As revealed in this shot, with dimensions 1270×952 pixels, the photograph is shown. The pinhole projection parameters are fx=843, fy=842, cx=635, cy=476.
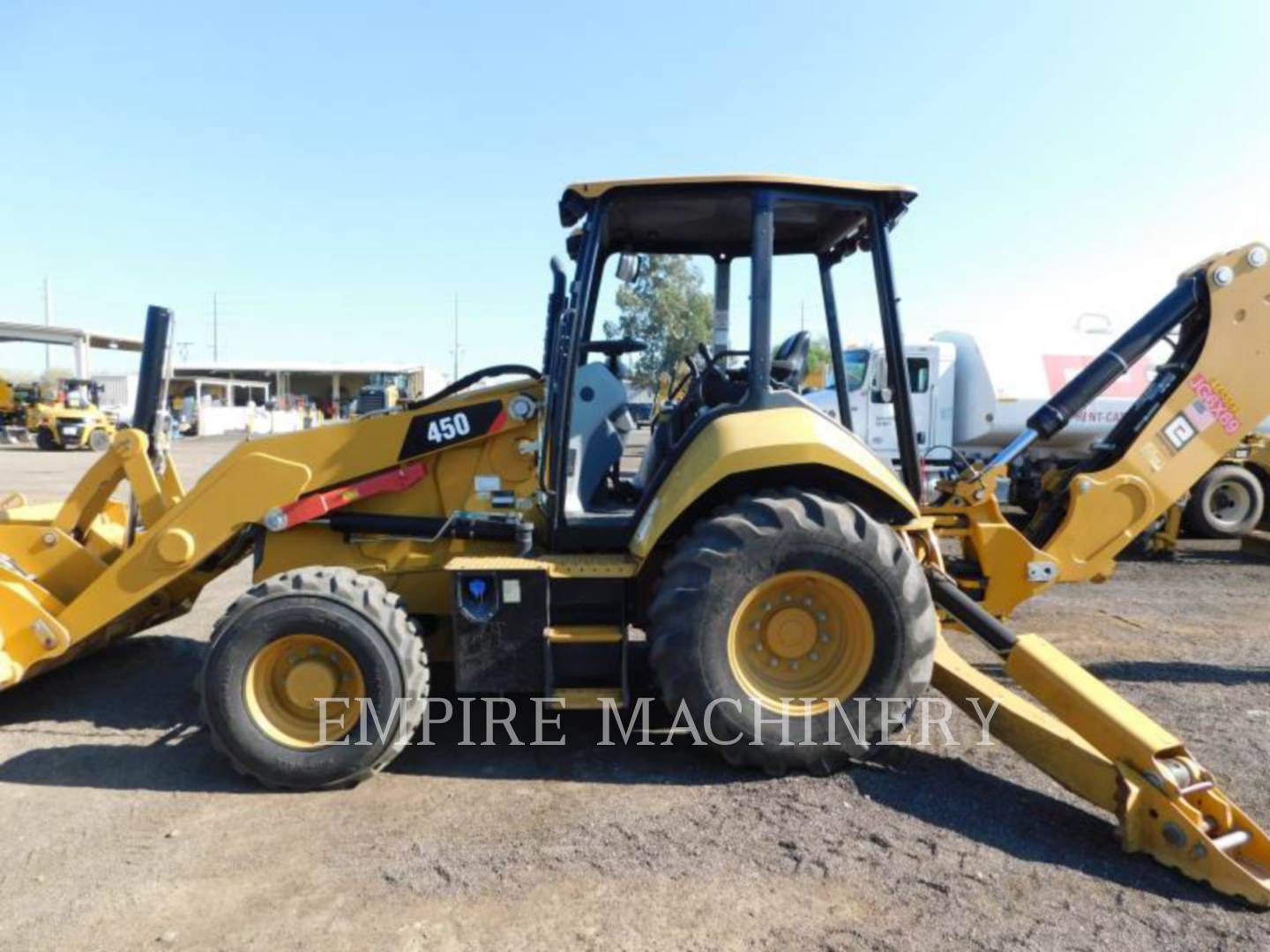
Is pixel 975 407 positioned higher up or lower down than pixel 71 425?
lower down

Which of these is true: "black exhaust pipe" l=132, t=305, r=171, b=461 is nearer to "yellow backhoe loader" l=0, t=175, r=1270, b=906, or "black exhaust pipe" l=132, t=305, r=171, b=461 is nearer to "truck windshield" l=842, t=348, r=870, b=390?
"yellow backhoe loader" l=0, t=175, r=1270, b=906

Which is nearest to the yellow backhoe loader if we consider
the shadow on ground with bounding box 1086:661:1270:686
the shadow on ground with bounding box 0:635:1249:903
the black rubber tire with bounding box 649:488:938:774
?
the black rubber tire with bounding box 649:488:938:774

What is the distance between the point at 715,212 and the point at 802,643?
7.09 ft

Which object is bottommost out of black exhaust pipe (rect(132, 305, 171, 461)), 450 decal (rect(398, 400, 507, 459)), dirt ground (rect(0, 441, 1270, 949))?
dirt ground (rect(0, 441, 1270, 949))

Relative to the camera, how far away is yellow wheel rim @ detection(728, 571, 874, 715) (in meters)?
3.88

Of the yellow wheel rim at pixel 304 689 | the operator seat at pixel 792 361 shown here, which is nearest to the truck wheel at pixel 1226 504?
the operator seat at pixel 792 361

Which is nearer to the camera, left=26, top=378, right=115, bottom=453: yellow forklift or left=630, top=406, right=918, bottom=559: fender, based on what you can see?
left=630, top=406, right=918, bottom=559: fender

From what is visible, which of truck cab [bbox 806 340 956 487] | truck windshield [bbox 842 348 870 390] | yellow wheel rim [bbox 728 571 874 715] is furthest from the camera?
truck cab [bbox 806 340 956 487]

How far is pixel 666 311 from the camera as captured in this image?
4.84 metres

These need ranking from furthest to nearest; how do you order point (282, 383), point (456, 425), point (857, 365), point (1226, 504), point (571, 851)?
1. point (282, 383)
2. point (857, 365)
3. point (1226, 504)
4. point (456, 425)
5. point (571, 851)

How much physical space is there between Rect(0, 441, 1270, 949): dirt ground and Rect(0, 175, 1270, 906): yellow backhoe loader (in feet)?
0.79

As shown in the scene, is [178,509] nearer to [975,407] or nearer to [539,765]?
[539,765]

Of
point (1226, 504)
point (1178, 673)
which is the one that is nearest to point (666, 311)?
point (1178, 673)

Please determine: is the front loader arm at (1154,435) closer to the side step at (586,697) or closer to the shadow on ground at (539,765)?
the shadow on ground at (539,765)
